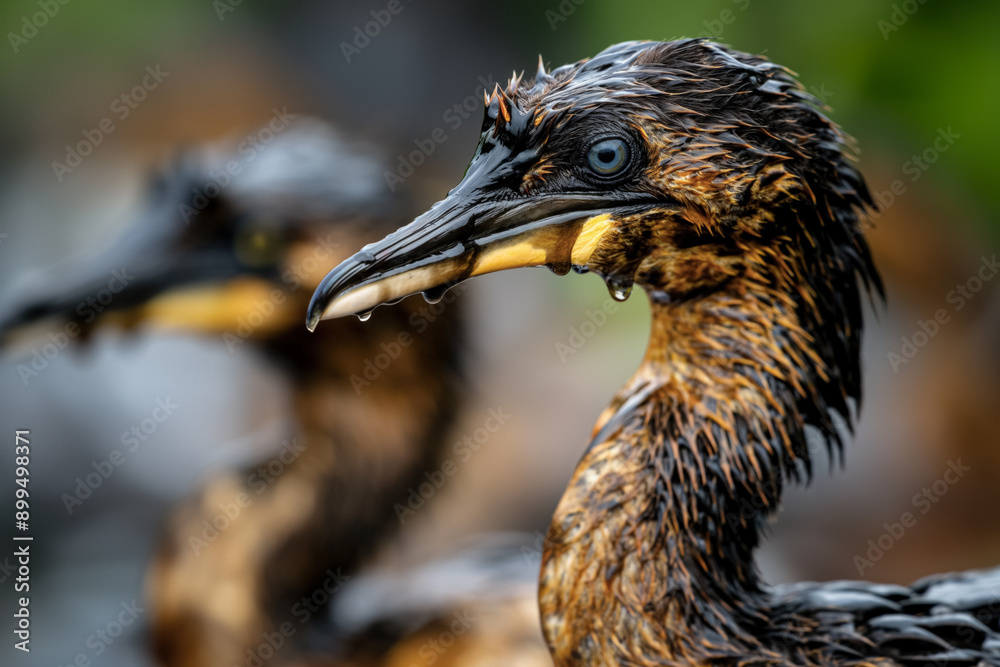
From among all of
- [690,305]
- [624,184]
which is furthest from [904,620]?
[624,184]

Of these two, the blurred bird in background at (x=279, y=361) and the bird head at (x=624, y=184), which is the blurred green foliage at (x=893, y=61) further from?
the bird head at (x=624, y=184)

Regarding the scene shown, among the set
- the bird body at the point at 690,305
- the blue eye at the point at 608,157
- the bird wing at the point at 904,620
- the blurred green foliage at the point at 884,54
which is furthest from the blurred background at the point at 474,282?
the blue eye at the point at 608,157

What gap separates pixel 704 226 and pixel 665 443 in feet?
1.15

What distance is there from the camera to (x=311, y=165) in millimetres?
2797

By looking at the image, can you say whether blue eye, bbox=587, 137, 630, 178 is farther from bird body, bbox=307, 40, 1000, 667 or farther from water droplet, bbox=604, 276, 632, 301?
water droplet, bbox=604, 276, 632, 301

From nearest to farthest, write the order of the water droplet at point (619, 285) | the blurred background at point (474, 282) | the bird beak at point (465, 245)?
the bird beak at point (465, 245), the water droplet at point (619, 285), the blurred background at point (474, 282)

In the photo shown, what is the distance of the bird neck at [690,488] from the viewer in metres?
1.51

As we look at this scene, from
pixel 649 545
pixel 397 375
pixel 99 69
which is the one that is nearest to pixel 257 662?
pixel 397 375

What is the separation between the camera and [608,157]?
136cm

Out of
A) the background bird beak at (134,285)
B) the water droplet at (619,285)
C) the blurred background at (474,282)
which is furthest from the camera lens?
the blurred background at (474,282)

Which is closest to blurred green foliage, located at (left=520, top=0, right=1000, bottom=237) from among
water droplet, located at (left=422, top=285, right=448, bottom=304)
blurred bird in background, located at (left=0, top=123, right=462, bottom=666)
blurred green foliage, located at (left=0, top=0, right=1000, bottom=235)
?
blurred green foliage, located at (left=0, top=0, right=1000, bottom=235)

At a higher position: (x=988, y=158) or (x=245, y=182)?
(x=988, y=158)

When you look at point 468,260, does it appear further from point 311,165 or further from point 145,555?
point 145,555

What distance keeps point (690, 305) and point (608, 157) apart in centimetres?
29
